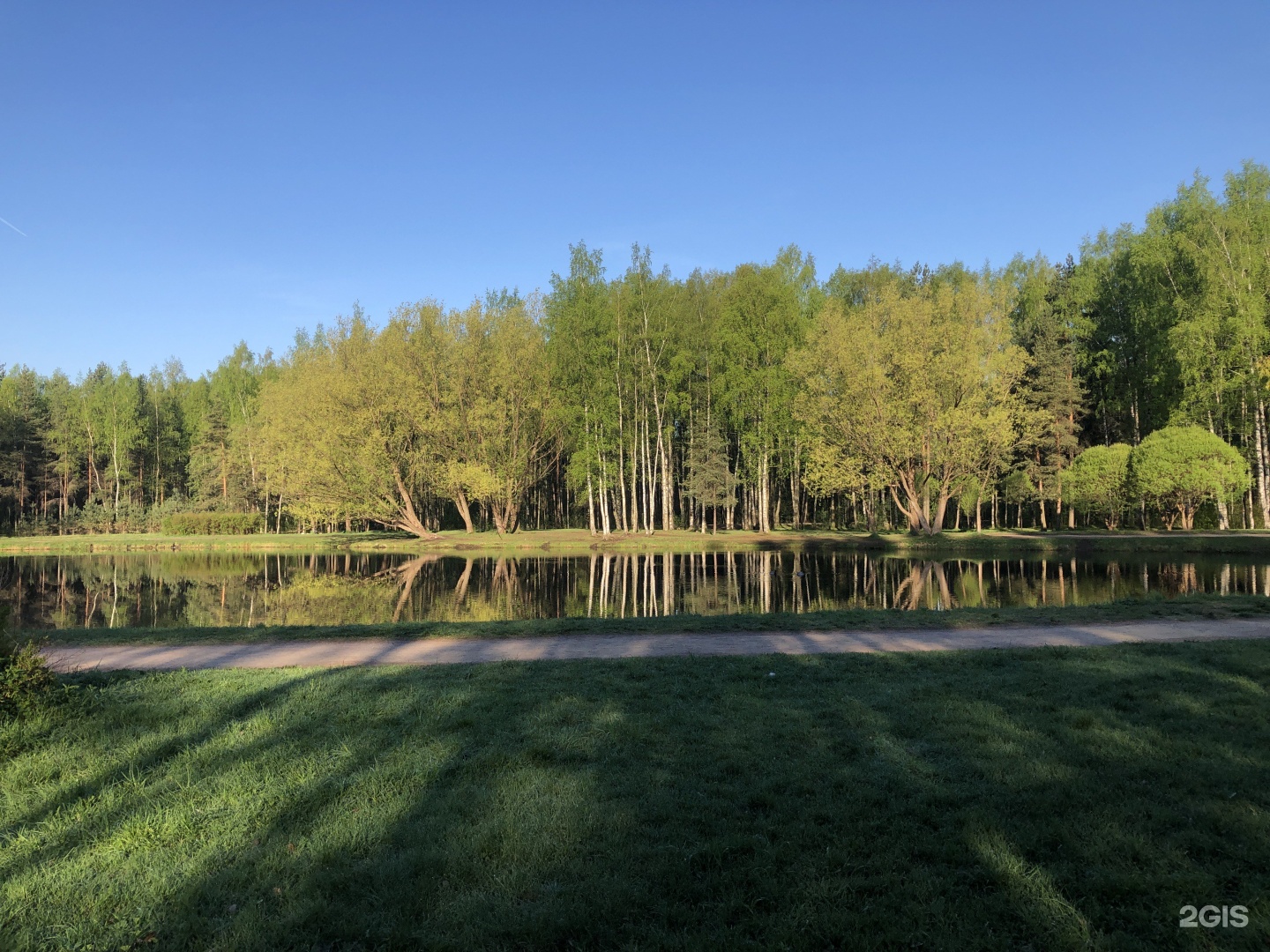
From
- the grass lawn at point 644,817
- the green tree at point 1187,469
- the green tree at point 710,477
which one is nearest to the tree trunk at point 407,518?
the green tree at point 710,477

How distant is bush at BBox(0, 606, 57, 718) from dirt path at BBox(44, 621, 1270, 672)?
2836 millimetres

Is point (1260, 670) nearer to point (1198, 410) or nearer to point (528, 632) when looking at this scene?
point (528, 632)

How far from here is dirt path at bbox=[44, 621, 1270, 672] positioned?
10.7 metres

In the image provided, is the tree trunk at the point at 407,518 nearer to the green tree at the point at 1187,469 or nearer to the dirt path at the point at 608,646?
the dirt path at the point at 608,646

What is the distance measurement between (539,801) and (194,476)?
258 feet

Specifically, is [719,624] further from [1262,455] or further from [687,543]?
[1262,455]

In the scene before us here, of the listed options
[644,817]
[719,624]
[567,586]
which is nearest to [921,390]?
[567,586]

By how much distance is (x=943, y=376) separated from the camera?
124 feet

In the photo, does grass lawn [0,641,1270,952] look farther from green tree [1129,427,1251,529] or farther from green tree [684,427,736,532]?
green tree [684,427,736,532]
